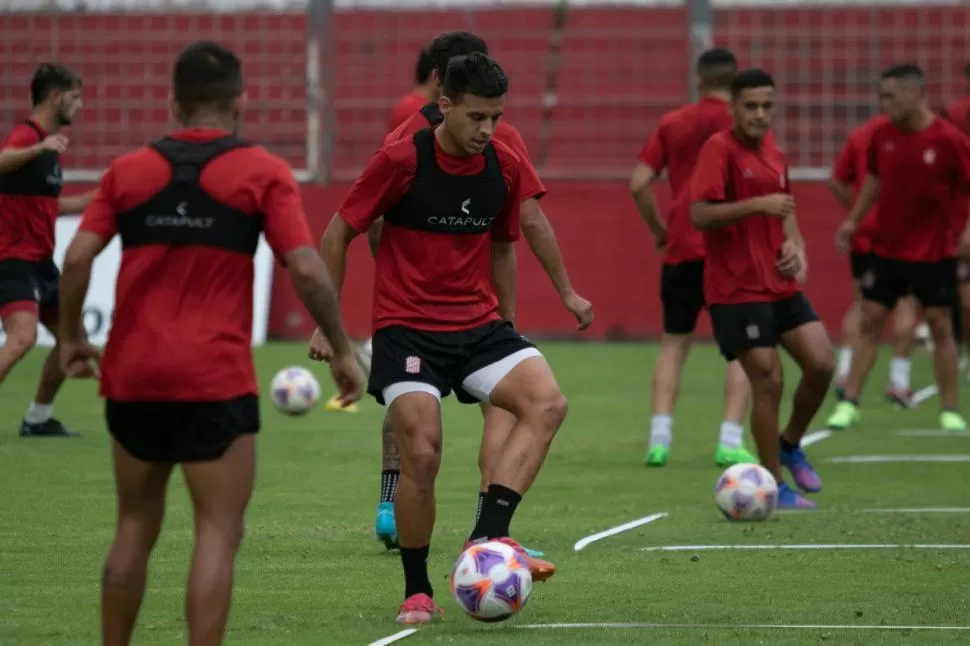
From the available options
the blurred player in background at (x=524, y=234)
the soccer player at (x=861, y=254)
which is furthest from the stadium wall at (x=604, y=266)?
the blurred player in background at (x=524, y=234)

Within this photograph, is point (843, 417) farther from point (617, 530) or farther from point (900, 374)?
point (617, 530)

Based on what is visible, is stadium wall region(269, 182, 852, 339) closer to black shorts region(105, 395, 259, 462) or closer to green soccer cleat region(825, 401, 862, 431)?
green soccer cleat region(825, 401, 862, 431)

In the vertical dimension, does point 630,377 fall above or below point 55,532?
below

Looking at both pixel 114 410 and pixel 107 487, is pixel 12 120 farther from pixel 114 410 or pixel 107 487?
pixel 114 410

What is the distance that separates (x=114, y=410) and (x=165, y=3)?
67.2 ft

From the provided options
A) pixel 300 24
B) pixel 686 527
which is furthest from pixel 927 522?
pixel 300 24

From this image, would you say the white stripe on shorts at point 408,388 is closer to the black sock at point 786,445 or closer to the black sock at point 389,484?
the black sock at point 389,484

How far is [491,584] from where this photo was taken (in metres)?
6.62

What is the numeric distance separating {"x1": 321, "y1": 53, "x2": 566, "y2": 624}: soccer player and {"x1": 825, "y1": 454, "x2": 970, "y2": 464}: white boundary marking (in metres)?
5.76

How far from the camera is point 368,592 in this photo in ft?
24.9

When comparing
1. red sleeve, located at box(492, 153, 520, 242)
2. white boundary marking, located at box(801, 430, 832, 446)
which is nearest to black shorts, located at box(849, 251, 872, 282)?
white boundary marking, located at box(801, 430, 832, 446)

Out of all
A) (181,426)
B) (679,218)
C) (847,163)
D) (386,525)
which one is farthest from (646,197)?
(181,426)

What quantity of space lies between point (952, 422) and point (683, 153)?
337cm

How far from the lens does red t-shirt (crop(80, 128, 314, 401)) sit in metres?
5.47
